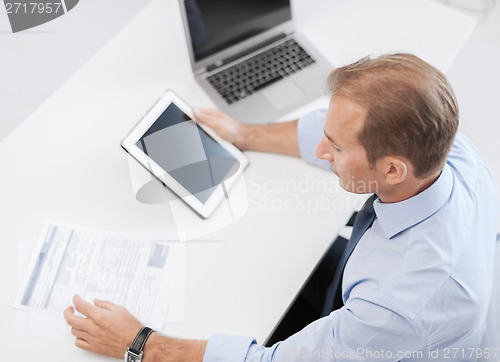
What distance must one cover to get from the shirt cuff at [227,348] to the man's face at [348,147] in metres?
0.37

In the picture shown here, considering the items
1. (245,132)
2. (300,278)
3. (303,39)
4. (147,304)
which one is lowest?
(147,304)

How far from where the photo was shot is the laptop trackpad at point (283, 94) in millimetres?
1426

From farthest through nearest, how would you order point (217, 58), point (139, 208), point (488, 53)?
1. point (488, 53)
2. point (217, 58)
3. point (139, 208)

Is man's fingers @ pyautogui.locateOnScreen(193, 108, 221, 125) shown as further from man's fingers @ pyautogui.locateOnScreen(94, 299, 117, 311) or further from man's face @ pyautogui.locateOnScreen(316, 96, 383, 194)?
man's fingers @ pyautogui.locateOnScreen(94, 299, 117, 311)

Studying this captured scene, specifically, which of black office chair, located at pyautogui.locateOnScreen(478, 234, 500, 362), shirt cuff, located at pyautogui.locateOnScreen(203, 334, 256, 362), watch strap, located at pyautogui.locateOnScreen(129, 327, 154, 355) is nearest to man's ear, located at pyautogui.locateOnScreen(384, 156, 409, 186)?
black office chair, located at pyautogui.locateOnScreen(478, 234, 500, 362)

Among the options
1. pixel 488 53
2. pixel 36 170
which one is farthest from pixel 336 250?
pixel 488 53

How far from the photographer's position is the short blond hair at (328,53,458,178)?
0.89m

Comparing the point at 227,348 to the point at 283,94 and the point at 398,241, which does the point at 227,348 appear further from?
the point at 283,94

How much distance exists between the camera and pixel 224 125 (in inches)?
52.5

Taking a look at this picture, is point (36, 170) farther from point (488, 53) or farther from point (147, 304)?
point (488, 53)

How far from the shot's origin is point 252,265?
1.21 m

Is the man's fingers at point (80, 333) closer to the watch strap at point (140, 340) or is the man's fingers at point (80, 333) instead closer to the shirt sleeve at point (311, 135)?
the watch strap at point (140, 340)

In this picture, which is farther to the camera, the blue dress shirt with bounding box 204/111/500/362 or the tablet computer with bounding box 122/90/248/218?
the tablet computer with bounding box 122/90/248/218

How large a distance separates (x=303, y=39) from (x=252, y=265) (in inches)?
26.0
